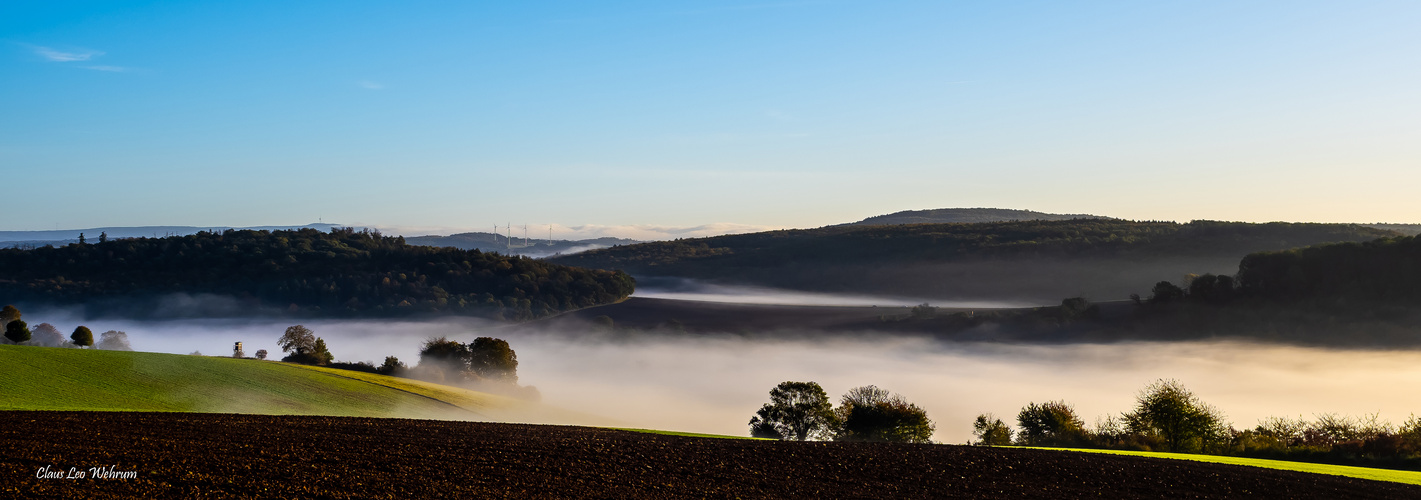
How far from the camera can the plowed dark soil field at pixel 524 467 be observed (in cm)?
1838

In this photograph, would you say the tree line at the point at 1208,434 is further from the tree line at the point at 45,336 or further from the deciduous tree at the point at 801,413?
the tree line at the point at 45,336

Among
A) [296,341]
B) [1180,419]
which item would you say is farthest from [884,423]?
[296,341]

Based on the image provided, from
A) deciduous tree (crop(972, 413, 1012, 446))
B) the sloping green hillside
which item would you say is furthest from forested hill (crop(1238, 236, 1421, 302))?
the sloping green hillside

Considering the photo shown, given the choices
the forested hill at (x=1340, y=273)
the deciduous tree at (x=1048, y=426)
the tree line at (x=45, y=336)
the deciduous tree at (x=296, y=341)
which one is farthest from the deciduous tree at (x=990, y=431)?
the forested hill at (x=1340, y=273)

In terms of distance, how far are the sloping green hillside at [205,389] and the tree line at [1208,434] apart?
104 ft

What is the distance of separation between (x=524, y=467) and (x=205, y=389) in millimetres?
32994

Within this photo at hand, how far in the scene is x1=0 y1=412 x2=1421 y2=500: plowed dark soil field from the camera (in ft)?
60.3

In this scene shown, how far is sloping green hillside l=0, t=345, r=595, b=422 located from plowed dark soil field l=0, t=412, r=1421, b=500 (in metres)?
11.6

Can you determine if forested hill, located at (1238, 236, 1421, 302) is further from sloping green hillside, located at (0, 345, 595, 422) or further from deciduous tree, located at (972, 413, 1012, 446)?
sloping green hillside, located at (0, 345, 595, 422)

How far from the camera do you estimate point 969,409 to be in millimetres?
117688

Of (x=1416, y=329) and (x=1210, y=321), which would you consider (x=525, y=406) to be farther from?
(x=1416, y=329)

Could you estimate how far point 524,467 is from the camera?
73.8 ft

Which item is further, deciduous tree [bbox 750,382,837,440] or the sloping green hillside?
deciduous tree [bbox 750,382,837,440]

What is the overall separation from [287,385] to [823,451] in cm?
3708
